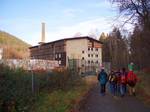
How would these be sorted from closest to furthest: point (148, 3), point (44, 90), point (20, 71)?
point (20, 71), point (44, 90), point (148, 3)

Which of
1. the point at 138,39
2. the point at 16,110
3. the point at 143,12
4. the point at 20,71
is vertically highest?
the point at 143,12

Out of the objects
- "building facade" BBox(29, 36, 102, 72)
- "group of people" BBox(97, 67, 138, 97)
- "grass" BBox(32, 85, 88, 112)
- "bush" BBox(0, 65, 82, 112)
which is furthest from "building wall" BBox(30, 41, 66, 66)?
"grass" BBox(32, 85, 88, 112)

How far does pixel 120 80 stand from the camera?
21078 mm

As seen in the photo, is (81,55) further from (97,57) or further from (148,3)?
(148,3)

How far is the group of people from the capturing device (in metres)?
20.6

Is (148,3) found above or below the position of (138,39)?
above

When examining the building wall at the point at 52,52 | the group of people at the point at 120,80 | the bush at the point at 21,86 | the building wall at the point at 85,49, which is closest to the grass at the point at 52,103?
the bush at the point at 21,86

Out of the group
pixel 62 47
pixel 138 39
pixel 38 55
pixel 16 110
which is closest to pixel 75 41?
pixel 62 47

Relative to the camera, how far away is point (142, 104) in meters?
16.9

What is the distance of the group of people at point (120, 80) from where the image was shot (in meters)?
20.6

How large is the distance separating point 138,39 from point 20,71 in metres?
15.4

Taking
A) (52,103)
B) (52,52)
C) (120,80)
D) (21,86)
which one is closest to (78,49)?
A: (52,52)

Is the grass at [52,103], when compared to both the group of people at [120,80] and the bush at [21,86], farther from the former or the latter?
the group of people at [120,80]

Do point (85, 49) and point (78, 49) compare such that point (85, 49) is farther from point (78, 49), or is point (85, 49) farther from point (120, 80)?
point (120, 80)
